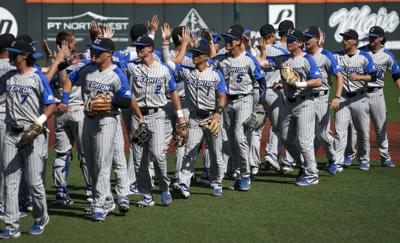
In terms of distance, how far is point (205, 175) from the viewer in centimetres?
→ 1229

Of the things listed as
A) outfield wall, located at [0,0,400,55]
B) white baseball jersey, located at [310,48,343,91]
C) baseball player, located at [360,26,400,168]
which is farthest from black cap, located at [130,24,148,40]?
outfield wall, located at [0,0,400,55]

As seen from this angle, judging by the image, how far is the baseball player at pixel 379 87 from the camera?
43.8 ft

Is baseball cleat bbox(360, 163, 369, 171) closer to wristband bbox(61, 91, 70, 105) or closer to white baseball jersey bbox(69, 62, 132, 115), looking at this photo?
white baseball jersey bbox(69, 62, 132, 115)

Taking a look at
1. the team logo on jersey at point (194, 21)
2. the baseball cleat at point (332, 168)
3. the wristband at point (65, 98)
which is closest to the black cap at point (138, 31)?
the wristband at point (65, 98)

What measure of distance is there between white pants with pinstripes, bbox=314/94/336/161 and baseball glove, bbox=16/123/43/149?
524 centimetres

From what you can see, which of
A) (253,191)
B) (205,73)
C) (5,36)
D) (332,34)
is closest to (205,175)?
(253,191)

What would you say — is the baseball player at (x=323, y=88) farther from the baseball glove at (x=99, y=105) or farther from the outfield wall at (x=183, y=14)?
the outfield wall at (x=183, y=14)

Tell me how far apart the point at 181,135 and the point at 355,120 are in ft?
13.0

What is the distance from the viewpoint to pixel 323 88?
41.0ft

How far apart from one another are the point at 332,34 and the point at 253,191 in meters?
19.2

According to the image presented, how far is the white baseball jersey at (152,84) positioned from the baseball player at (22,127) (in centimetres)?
167

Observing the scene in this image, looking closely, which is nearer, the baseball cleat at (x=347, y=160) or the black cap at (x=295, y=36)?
the black cap at (x=295, y=36)

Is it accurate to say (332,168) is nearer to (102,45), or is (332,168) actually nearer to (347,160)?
(347,160)

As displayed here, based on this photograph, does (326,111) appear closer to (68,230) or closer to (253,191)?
(253,191)
